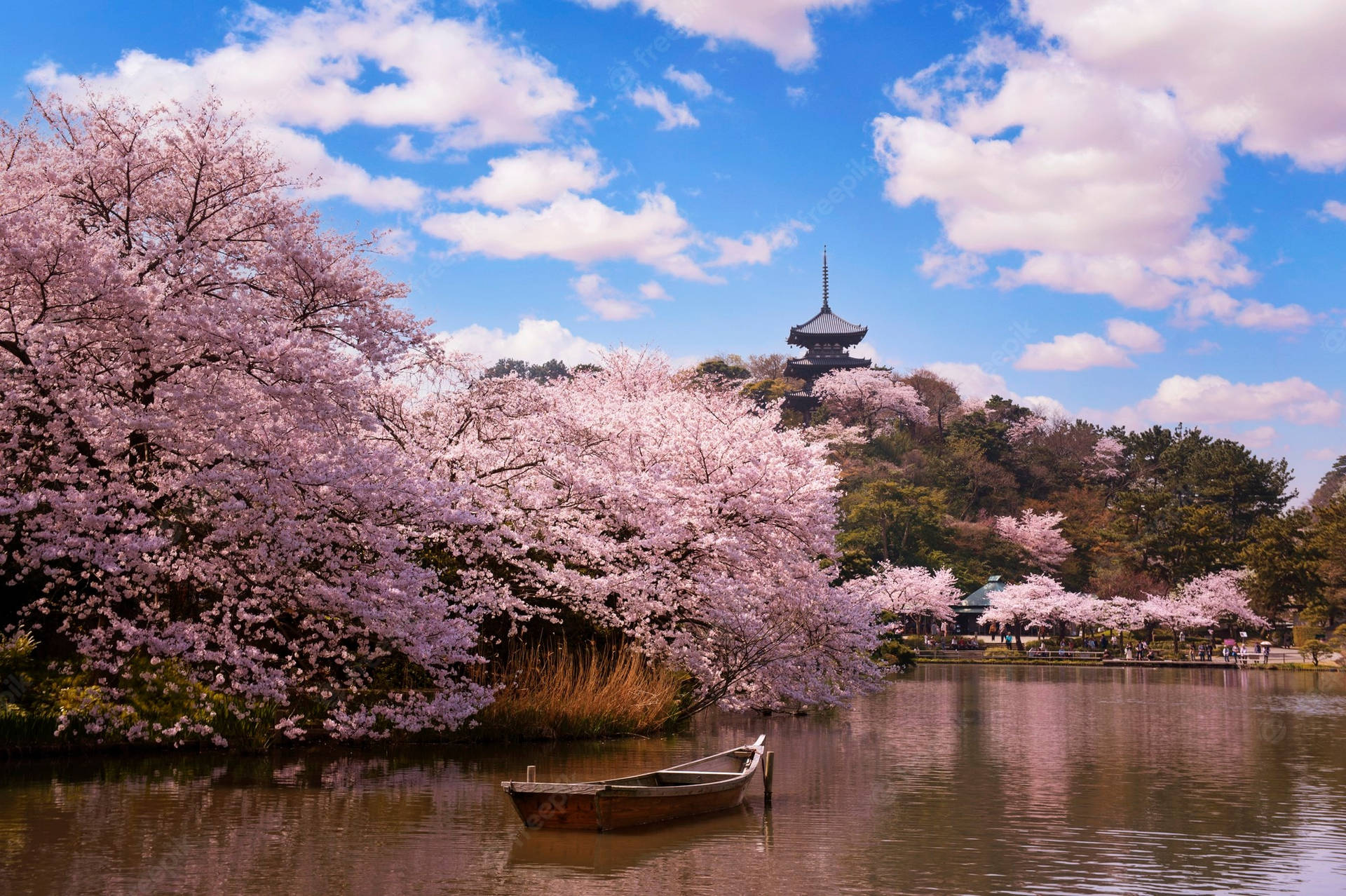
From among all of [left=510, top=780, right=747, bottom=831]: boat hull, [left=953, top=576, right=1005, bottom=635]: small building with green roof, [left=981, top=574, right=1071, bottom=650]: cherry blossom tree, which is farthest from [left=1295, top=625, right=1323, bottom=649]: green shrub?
[left=510, top=780, right=747, bottom=831]: boat hull

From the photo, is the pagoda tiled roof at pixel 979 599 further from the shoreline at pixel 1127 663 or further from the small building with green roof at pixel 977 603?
the shoreline at pixel 1127 663

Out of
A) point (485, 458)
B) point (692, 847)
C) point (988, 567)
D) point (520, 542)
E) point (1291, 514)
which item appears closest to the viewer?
point (692, 847)

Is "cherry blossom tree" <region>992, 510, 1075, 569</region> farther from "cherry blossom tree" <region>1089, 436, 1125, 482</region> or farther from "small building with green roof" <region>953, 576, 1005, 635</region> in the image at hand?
"cherry blossom tree" <region>1089, 436, 1125, 482</region>

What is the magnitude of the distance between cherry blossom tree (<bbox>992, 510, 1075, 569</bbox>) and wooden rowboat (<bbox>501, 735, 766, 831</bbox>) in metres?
69.9

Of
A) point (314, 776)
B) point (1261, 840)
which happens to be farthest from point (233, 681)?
point (1261, 840)

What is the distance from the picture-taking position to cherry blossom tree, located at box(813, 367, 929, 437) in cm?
10381

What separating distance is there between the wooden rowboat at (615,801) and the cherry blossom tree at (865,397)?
88.7 metres

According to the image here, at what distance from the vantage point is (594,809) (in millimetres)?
13805

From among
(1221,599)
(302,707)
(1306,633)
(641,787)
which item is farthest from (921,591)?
(641,787)

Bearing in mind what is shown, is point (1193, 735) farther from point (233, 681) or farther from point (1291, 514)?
point (1291, 514)

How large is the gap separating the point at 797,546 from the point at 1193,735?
9.54 meters

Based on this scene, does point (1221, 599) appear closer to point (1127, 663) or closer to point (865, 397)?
point (1127, 663)

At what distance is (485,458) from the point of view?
2358 cm

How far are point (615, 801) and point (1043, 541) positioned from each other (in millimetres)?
72594
